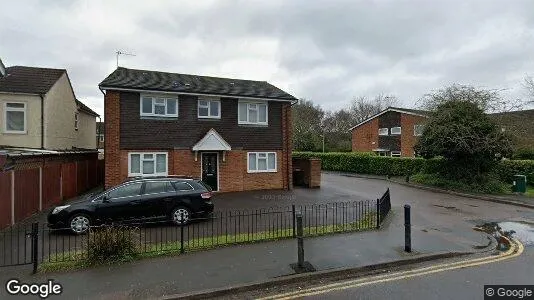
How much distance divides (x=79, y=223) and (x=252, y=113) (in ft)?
35.8

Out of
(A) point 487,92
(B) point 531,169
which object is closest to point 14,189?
(A) point 487,92

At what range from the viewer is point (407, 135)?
36344mm

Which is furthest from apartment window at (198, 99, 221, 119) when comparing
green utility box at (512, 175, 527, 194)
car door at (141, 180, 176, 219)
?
green utility box at (512, 175, 527, 194)

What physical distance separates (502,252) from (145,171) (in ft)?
46.4

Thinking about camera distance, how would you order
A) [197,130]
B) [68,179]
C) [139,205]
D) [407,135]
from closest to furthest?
1. [139,205]
2. [68,179]
3. [197,130]
4. [407,135]

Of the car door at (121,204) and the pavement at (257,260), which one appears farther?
the car door at (121,204)

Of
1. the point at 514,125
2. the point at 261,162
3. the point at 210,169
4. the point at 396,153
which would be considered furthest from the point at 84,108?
the point at 396,153

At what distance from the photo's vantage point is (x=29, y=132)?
1739 cm

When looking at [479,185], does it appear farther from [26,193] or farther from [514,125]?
[26,193]

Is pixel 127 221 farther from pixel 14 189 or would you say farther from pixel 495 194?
pixel 495 194

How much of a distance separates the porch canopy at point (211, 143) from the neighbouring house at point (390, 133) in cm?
2337

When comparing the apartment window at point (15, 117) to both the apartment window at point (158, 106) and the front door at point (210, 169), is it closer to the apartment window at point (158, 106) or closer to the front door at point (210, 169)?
the apartment window at point (158, 106)

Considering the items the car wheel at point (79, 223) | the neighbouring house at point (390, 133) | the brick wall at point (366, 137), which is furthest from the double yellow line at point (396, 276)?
the brick wall at point (366, 137)

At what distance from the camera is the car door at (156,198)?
1040 cm
